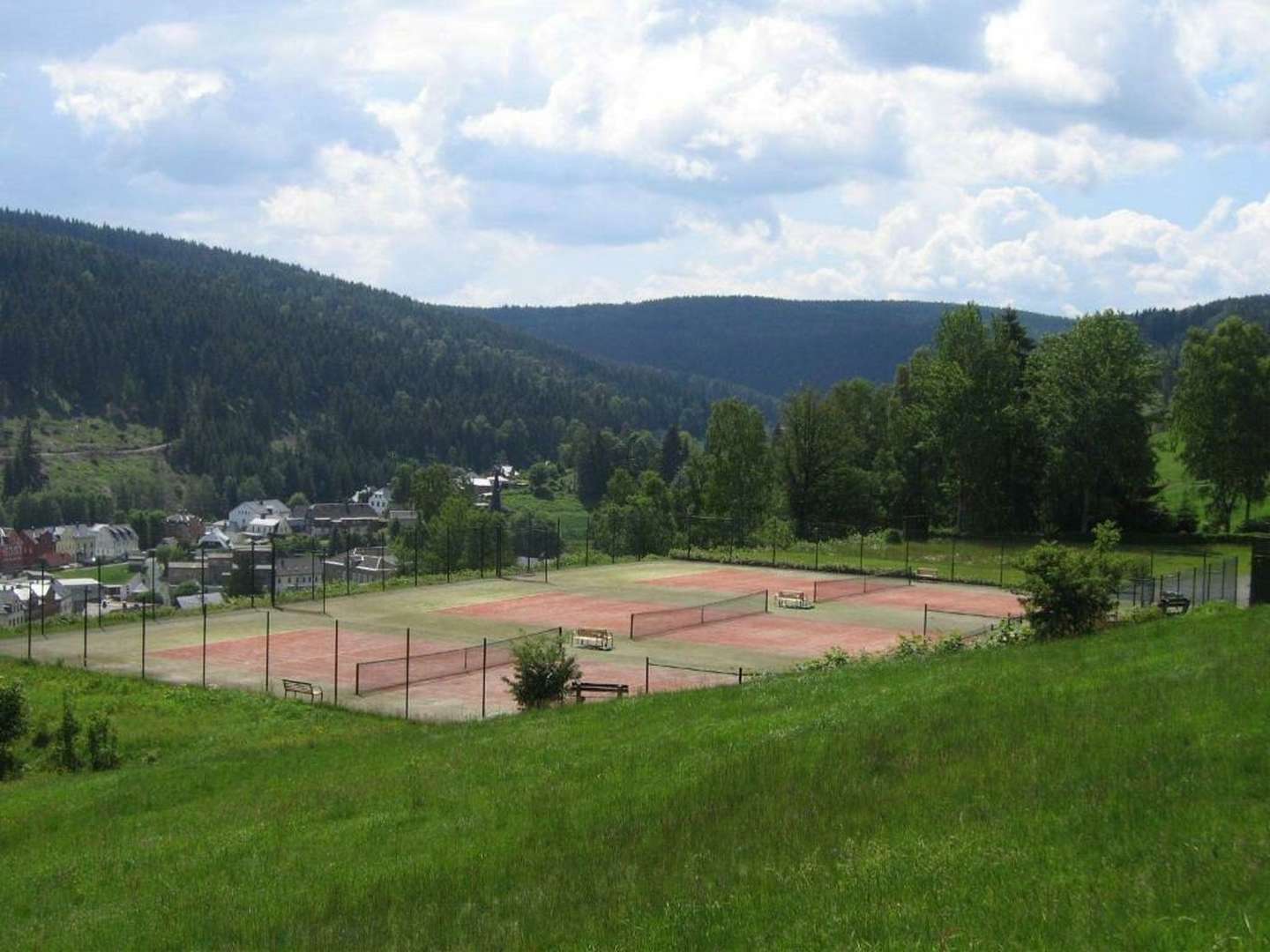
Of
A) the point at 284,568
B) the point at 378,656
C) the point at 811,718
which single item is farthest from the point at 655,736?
the point at 284,568

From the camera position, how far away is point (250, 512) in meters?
181

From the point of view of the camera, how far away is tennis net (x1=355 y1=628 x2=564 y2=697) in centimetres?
3462

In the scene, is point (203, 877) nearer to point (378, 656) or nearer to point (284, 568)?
point (378, 656)

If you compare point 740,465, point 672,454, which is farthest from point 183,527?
point 740,465

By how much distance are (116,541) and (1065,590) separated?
496 ft

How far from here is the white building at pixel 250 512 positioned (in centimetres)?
17518

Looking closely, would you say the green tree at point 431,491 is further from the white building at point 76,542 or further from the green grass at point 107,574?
the white building at point 76,542

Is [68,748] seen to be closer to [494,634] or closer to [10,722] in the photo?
[10,722]

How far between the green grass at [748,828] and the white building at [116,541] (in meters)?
142

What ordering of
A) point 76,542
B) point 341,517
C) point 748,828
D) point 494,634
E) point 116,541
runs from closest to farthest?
point 748,828 → point 494,634 → point 76,542 → point 116,541 → point 341,517

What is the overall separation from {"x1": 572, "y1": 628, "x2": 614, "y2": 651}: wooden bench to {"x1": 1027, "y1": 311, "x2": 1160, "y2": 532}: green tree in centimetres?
4725

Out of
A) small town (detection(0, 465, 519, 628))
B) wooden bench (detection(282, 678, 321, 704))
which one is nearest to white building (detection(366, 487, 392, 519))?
small town (detection(0, 465, 519, 628))

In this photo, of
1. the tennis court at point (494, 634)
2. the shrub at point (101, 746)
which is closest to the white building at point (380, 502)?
the tennis court at point (494, 634)

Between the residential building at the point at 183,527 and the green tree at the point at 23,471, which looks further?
the green tree at the point at 23,471
